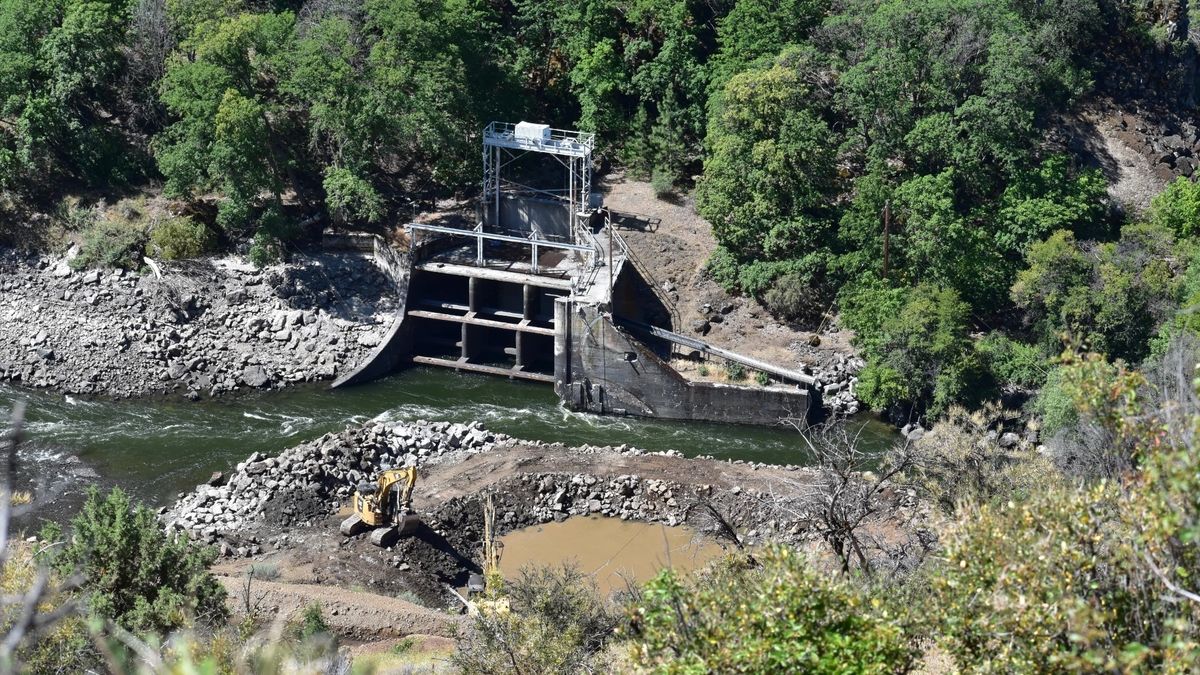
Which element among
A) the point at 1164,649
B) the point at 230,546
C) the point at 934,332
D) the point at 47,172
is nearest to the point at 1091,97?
the point at 934,332

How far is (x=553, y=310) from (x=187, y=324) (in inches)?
519

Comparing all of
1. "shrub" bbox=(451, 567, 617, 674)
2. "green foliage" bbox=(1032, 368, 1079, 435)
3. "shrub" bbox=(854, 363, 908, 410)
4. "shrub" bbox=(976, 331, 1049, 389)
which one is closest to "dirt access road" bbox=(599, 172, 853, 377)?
"shrub" bbox=(854, 363, 908, 410)

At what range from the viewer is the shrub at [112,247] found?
52.6 m

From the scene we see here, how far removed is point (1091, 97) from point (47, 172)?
A: 136 feet

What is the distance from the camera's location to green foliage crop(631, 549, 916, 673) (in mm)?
17312

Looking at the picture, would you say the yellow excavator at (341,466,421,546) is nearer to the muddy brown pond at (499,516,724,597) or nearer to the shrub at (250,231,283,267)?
the muddy brown pond at (499,516,724,597)

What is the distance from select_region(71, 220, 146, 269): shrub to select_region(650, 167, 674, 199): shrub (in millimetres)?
19655

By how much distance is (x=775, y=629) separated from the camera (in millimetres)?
17547

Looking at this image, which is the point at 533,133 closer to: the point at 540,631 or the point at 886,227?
the point at 886,227

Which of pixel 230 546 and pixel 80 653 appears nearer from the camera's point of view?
pixel 80 653

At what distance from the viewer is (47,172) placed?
55906 mm

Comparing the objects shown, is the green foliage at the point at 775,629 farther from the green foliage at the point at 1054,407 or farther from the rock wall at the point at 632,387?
the rock wall at the point at 632,387

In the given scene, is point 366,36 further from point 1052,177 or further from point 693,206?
point 1052,177

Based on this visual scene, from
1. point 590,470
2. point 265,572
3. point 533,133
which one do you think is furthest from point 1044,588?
point 533,133
